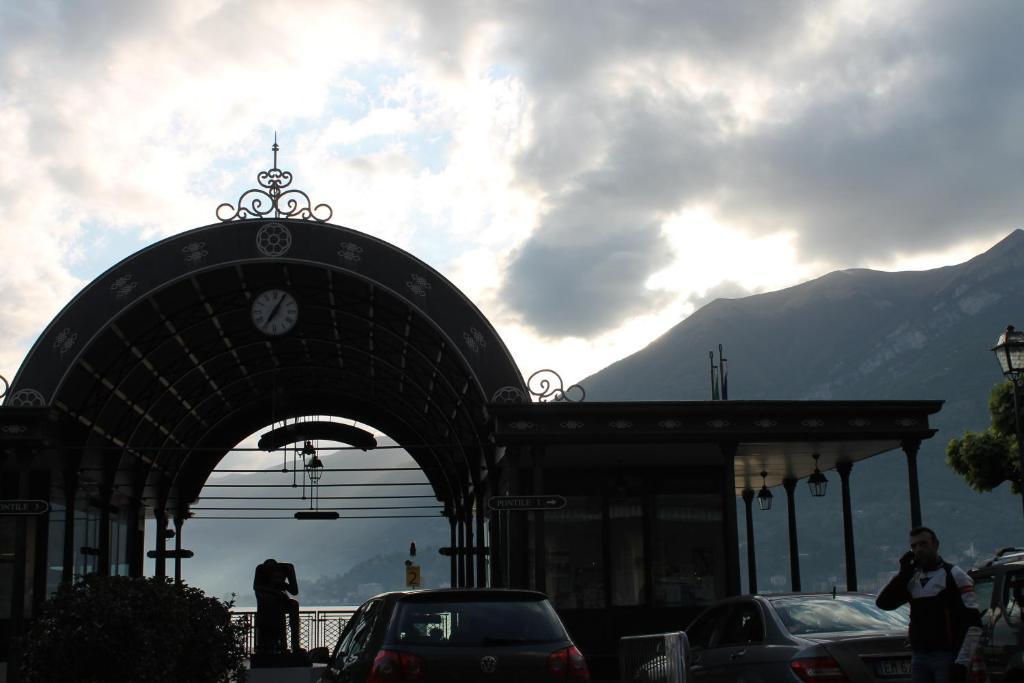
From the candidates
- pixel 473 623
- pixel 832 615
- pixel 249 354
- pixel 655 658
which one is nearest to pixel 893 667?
pixel 832 615

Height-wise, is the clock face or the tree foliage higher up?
the clock face

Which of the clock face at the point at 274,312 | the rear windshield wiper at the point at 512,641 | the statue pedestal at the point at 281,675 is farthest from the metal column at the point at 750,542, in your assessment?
the rear windshield wiper at the point at 512,641

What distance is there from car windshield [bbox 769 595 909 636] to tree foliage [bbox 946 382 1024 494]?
1773 centimetres

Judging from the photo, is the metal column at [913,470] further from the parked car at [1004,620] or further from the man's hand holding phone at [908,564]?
the man's hand holding phone at [908,564]

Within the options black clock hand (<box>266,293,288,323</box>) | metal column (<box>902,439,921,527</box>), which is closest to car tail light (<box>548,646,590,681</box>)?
metal column (<box>902,439,921,527</box>)

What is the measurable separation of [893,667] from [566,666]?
3009 millimetres

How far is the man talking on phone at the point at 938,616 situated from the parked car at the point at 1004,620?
179cm

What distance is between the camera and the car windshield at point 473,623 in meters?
10.0

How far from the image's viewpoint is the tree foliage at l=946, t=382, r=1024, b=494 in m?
28.4

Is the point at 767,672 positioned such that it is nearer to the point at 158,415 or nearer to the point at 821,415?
the point at 821,415

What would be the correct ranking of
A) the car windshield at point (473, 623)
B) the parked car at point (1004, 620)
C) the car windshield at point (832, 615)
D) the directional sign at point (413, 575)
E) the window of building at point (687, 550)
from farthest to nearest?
the directional sign at point (413, 575) < the window of building at point (687, 550) < the car windshield at point (832, 615) < the parked car at point (1004, 620) < the car windshield at point (473, 623)

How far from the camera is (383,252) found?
2269cm

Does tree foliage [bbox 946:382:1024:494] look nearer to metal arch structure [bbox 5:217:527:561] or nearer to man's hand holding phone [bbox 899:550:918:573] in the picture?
metal arch structure [bbox 5:217:527:561]

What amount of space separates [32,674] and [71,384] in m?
12.2
